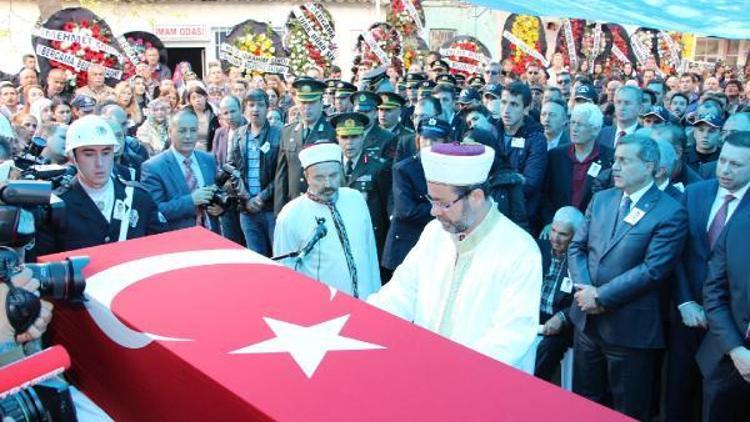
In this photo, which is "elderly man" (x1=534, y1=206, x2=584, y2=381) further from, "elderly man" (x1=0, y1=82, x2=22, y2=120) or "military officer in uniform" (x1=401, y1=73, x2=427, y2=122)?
"elderly man" (x1=0, y1=82, x2=22, y2=120)

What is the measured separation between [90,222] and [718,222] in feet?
11.6

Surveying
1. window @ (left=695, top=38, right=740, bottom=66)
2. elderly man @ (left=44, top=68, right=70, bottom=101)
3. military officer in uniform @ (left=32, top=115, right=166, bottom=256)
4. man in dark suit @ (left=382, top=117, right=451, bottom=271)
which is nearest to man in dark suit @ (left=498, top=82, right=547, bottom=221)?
man in dark suit @ (left=382, top=117, right=451, bottom=271)

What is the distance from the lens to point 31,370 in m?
1.95

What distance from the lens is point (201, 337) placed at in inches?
83.9

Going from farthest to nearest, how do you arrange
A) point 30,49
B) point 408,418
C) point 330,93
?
point 30,49 → point 330,93 → point 408,418

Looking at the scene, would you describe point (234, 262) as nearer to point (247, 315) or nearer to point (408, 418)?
point (247, 315)

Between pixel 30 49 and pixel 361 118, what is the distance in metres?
13.2

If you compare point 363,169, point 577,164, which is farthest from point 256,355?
point 577,164

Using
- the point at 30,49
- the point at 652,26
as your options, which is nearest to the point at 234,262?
the point at 652,26

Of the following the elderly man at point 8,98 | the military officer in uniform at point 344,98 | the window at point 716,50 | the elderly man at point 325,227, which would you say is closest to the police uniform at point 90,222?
the elderly man at point 325,227

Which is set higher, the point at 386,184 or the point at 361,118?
the point at 361,118

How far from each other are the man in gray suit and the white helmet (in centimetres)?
145

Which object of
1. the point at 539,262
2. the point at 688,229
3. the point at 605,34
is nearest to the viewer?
the point at 539,262

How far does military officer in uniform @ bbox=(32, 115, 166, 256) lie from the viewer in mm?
3592
